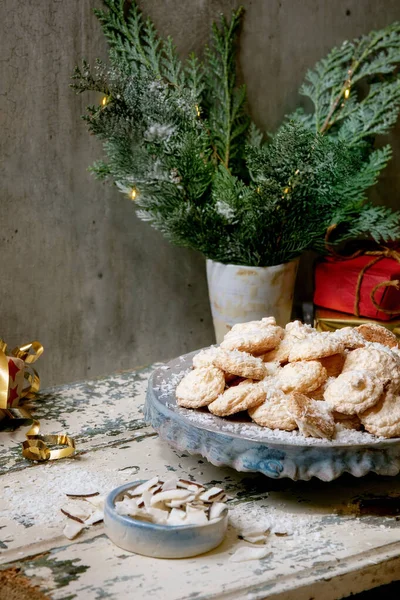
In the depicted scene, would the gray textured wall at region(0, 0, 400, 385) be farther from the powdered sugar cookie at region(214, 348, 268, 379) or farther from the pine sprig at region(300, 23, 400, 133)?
the powdered sugar cookie at region(214, 348, 268, 379)

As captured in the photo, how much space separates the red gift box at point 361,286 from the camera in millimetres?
1618

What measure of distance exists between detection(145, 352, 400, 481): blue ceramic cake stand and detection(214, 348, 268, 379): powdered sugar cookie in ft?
0.22

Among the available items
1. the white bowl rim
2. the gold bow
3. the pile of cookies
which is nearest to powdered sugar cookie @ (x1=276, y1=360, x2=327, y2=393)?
the pile of cookies

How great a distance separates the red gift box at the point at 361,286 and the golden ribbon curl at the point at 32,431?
709 millimetres

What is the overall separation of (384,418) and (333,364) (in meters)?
0.12

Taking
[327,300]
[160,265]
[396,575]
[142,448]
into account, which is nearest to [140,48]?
[160,265]

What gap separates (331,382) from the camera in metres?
0.98

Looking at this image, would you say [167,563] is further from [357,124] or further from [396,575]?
[357,124]

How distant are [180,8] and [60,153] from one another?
457 mm

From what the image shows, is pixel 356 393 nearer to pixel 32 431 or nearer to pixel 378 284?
A: pixel 32 431

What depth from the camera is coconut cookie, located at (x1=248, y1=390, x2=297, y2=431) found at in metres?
0.93

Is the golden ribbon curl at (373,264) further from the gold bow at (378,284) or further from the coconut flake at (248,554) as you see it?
the coconut flake at (248,554)

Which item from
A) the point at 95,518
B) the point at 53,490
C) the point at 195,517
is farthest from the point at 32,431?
the point at 195,517

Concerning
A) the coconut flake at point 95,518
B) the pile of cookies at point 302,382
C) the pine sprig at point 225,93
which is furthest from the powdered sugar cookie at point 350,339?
the pine sprig at point 225,93
